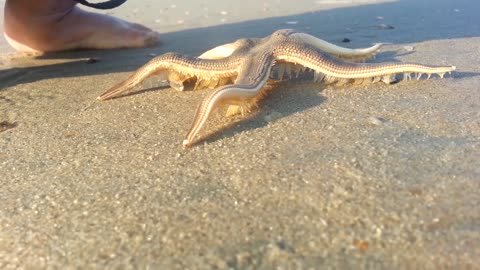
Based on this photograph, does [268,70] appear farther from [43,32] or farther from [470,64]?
[43,32]

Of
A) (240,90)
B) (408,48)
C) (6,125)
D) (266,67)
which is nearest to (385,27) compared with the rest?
(408,48)

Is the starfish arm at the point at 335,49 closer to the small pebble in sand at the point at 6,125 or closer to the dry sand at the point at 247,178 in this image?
the dry sand at the point at 247,178

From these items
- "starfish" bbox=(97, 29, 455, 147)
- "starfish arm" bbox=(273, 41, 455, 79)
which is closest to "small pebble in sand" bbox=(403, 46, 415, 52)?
"starfish" bbox=(97, 29, 455, 147)

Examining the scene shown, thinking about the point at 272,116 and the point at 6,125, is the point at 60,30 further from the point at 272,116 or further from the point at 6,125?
the point at 272,116

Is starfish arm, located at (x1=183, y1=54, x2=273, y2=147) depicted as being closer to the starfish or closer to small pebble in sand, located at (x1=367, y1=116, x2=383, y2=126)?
the starfish

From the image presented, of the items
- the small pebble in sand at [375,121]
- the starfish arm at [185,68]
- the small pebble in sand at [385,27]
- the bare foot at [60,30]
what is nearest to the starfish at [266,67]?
the starfish arm at [185,68]

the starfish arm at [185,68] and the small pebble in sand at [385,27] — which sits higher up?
the starfish arm at [185,68]

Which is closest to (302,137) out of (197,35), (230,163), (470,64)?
(230,163)
